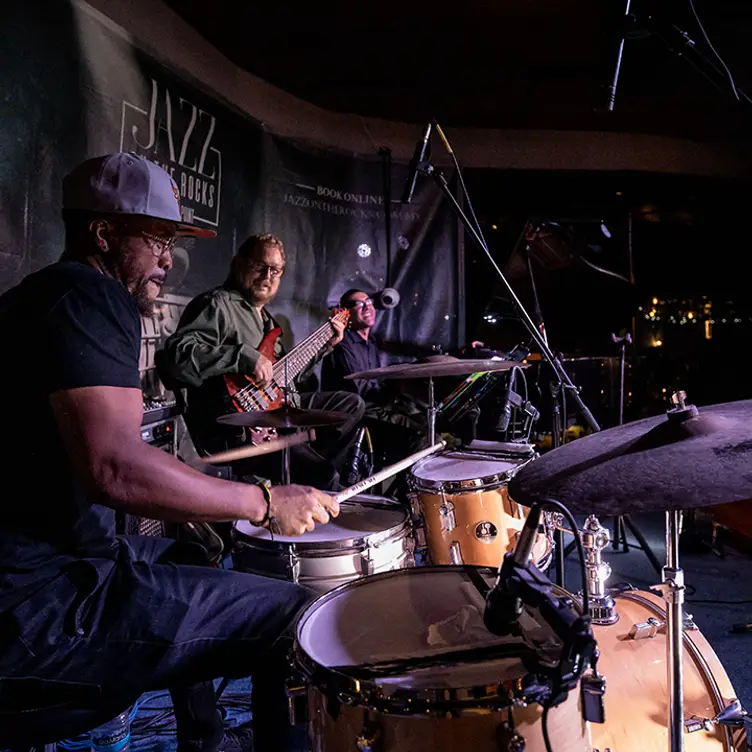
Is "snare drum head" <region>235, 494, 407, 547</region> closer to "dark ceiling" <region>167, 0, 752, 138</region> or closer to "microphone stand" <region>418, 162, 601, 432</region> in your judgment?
"microphone stand" <region>418, 162, 601, 432</region>

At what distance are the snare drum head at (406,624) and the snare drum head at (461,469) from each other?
1.00 m

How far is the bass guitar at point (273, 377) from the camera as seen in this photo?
3.37 m

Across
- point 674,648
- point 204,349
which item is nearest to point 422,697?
point 674,648

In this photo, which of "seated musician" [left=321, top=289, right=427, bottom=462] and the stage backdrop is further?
"seated musician" [left=321, top=289, right=427, bottom=462]

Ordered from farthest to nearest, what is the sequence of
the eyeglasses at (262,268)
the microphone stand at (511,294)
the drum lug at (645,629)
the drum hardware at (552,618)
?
the eyeglasses at (262,268), the microphone stand at (511,294), the drum lug at (645,629), the drum hardware at (552,618)

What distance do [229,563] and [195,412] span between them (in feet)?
3.42

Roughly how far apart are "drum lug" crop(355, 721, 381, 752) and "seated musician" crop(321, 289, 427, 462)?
3.55 metres

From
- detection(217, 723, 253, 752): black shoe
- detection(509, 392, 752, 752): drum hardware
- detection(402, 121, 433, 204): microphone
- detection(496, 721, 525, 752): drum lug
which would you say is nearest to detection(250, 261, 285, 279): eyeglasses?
detection(402, 121, 433, 204): microphone

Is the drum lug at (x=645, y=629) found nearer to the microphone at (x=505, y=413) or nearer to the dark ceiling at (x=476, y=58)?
the microphone at (x=505, y=413)

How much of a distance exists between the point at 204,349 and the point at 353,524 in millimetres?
1578

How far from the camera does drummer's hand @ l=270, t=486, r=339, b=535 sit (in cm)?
130

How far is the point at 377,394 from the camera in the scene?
4.73m

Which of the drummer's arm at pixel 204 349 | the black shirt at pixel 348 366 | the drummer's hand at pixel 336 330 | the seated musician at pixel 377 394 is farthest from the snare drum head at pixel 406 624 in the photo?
the black shirt at pixel 348 366

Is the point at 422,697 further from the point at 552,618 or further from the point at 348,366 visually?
the point at 348,366
